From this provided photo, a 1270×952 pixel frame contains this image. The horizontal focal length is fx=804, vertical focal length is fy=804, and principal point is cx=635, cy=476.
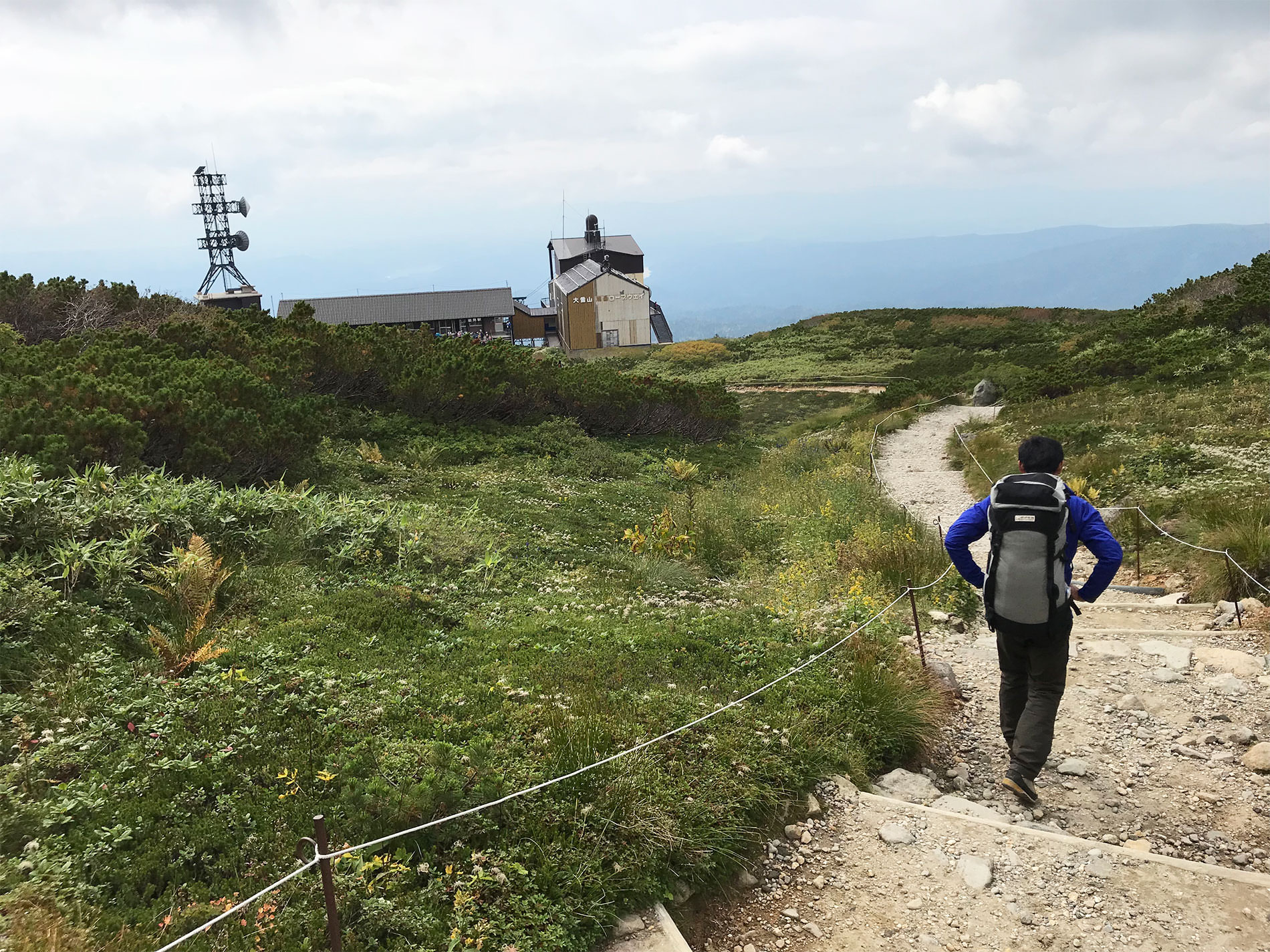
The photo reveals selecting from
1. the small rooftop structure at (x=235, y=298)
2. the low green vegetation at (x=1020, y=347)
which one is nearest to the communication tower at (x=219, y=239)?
the small rooftop structure at (x=235, y=298)

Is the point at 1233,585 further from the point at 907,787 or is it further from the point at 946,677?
the point at 907,787

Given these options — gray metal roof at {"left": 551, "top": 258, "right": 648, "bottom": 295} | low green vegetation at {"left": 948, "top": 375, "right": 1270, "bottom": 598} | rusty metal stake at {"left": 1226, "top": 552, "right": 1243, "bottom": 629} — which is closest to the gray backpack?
rusty metal stake at {"left": 1226, "top": 552, "right": 1243, "bottom": 629}

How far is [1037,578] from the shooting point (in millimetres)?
5023

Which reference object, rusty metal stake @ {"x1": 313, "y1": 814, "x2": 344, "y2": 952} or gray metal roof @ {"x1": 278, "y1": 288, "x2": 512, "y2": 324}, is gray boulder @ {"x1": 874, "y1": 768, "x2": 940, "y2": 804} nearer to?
rusty metal stake @ {"x1": 313, "y1": 814, "x2": 344, "y2": 952}

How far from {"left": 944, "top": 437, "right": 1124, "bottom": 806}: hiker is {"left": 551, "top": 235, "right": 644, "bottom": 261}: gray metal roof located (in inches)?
2941

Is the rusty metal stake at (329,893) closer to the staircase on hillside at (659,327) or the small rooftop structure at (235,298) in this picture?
the small rooftop structure at (235,298)

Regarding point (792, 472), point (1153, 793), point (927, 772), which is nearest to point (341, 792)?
point (927, 772)

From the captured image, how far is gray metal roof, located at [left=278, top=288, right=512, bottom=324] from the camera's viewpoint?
64.2m

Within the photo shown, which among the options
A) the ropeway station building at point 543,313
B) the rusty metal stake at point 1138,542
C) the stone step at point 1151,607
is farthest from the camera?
the ropeway station building at point 543,313

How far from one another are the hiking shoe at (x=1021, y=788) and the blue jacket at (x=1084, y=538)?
4.02 feet

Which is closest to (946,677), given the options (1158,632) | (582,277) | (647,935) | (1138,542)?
(1158,632)

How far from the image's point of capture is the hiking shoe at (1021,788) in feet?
16.9

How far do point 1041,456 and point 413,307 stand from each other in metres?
65.2

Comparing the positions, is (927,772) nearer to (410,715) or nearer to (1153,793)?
(1153,793)
